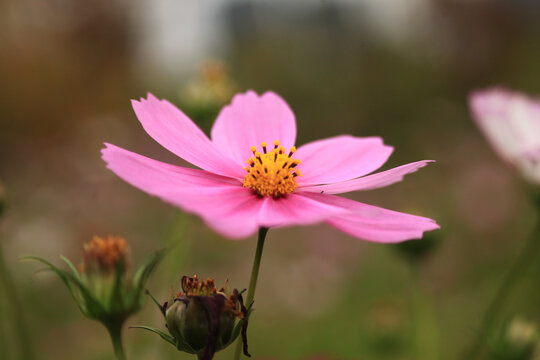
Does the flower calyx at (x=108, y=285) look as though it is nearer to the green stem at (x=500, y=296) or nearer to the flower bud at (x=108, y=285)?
the flower bud at (x=108, y=285)

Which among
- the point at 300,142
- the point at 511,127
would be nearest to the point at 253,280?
the point at 511,127

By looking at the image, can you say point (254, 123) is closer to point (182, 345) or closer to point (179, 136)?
point (179, 136)

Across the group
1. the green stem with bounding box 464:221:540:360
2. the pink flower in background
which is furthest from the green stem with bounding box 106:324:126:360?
the pink flower in background

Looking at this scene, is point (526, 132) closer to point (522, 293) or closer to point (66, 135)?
point (522, 293)

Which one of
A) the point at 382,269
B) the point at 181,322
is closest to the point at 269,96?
the point at 181,322

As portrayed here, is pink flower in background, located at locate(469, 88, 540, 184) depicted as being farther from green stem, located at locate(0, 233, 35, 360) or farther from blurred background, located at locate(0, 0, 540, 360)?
green stem, located at locate(0, 233, 35, 360)
